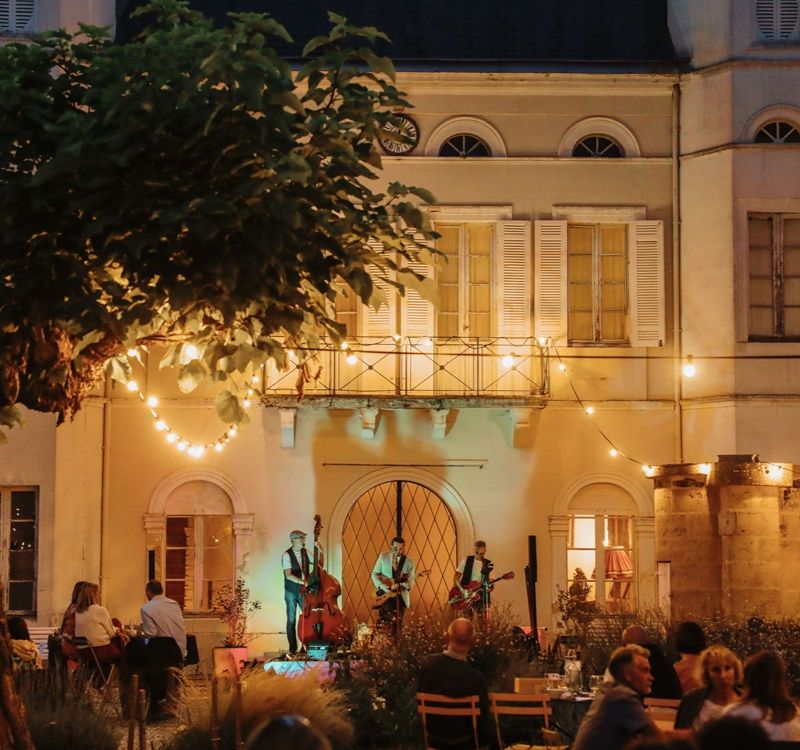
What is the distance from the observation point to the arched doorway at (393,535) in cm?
2231

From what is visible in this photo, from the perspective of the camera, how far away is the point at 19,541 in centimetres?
2092

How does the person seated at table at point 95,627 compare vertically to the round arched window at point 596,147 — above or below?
below

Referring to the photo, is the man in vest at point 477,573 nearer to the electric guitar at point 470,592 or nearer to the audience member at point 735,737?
the electric guitar at point 470,592

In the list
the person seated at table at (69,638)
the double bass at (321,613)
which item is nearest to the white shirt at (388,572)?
the double bass at (321,613)

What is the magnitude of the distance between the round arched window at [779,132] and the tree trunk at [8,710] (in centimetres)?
1415

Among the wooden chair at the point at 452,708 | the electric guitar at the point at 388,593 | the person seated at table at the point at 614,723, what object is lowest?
the wooden chair at the point at 452,708

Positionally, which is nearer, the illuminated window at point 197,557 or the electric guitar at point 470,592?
the electric guitar at point 470,592

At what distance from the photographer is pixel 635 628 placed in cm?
1189

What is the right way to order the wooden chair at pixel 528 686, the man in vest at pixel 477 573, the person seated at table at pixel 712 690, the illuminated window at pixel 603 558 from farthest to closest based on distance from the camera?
the illuminated window at pixel 603 558, the man in vest at pixel 477 573, the wooden chair at pixel 528 686, the person seated at table at pixel 712 690

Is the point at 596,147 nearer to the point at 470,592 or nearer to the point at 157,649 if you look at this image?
the point at 470,592

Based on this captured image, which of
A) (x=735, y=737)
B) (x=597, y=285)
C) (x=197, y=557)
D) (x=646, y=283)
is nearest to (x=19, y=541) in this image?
(x=197, y=557)

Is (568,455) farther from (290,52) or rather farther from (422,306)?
(290,52)

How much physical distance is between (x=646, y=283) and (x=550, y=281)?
1.22m

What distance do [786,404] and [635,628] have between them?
9.73m
